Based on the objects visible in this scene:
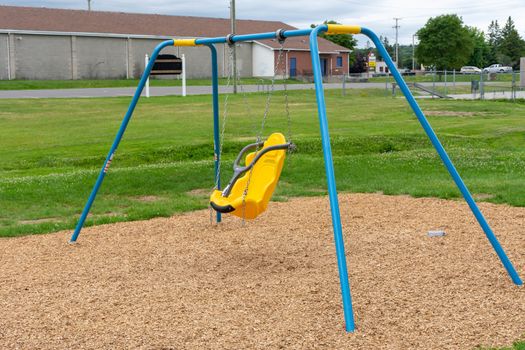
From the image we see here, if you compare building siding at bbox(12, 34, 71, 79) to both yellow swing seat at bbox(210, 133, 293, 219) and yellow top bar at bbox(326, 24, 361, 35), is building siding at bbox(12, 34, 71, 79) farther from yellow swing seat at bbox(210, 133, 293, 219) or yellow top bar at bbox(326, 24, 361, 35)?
yellow top bar at bbox(326, 24, 361, 35)

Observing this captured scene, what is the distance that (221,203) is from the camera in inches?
254

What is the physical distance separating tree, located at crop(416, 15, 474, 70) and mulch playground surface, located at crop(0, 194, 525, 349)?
61699 millimetres

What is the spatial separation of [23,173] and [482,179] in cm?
763

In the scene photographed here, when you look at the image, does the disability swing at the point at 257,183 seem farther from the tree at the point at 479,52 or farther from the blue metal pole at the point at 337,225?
the tree at the point at 479,52

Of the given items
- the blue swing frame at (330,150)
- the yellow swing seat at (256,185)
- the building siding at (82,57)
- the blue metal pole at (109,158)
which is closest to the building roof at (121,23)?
the building siding at (82,57)

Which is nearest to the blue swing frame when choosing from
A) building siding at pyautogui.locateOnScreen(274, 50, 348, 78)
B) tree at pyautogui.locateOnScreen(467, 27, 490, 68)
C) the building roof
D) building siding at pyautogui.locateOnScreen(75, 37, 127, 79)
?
the building roof

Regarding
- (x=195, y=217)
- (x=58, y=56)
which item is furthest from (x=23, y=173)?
(x=58, y=56)

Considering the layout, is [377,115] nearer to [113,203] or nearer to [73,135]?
[73,135]

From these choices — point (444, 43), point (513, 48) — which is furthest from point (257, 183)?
point (513, 48)

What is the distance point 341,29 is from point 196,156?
9419 millimetres

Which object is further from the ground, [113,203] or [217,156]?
[217,156]

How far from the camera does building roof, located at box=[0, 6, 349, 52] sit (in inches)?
1980

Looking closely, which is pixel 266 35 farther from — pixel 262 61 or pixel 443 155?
pixel 262 61

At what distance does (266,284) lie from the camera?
5820 millimetres
